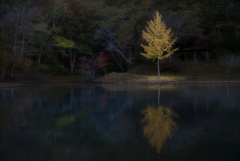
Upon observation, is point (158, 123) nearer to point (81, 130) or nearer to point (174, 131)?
point (174, 131)

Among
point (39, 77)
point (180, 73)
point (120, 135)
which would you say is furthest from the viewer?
point (39, 77)

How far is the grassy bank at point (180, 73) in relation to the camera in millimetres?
28767

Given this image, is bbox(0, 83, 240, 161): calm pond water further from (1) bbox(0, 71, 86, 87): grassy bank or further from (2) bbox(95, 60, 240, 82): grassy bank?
(1) bbox(0, 71, 86, 87): grassy bank

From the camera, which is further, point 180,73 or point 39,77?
point 39,77

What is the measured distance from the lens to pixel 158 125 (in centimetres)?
693

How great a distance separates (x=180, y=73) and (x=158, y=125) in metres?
26.8

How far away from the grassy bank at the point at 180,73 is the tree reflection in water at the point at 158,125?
1902 centimetres

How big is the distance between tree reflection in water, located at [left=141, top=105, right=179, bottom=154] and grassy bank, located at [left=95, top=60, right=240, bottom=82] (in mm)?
19025

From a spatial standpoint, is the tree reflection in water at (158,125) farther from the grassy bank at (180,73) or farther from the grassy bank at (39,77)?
the grassy bank at (39,77)

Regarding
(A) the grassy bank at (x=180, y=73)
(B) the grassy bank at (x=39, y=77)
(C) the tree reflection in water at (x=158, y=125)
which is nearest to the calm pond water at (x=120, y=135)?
(C) the tree reflection in water at (x=158, y=125)

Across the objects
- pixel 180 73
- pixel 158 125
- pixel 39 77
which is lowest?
pixel 158 125

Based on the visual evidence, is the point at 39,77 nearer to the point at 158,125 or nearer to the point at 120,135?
the point at 158,125

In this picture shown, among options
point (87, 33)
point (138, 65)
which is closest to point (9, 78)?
point (87, 33)

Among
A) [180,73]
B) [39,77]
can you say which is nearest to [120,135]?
[180,73]
